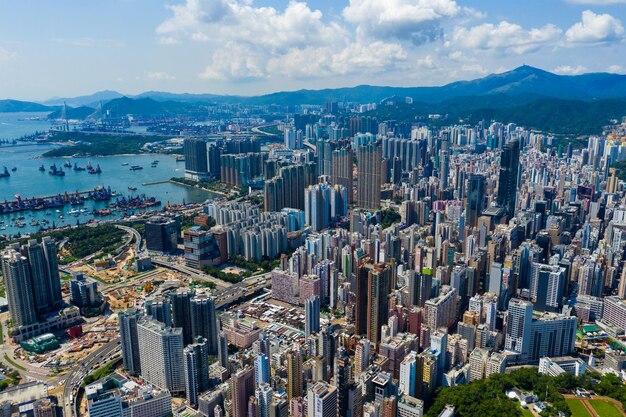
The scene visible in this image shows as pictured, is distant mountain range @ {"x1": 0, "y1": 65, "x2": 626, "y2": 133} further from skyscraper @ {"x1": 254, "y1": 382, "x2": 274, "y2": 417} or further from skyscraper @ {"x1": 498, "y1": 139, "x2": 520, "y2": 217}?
skyscraper @ {"x1": 254, "y1": 382, "x2": 274, "y2": 417}

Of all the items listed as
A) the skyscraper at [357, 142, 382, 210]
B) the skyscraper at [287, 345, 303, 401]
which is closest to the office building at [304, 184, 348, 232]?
the skyscraper at [357, 142, 382, 210]

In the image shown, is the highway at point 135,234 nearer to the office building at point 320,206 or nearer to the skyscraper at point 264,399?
the office building at point 320,206

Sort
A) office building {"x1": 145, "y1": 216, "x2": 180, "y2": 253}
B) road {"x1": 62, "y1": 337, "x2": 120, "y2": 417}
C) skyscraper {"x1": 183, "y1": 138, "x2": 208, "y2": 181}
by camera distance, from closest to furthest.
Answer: road {"x1": 62, "y1": 337, "x2": 120, "y2": 417} < office building {"x1": 145, "y1": 216, "x2": 180, "y2": 253} < skyscraper {"x1": 183, "y1": 138, "x2": 208, "y2": 181}

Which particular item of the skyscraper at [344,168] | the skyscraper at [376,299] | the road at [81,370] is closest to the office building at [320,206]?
the skyscraper at [344,168]

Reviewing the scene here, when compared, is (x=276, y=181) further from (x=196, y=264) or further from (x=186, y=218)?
(x=196, y=264)

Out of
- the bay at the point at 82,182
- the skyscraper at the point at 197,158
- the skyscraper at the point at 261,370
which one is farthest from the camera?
the skyscraper at the point at 197,158

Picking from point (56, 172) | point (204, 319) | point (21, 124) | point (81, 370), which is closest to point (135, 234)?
point (81, 370)

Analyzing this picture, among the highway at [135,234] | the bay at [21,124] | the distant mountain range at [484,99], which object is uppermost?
the distant mountain range at [484,99]
